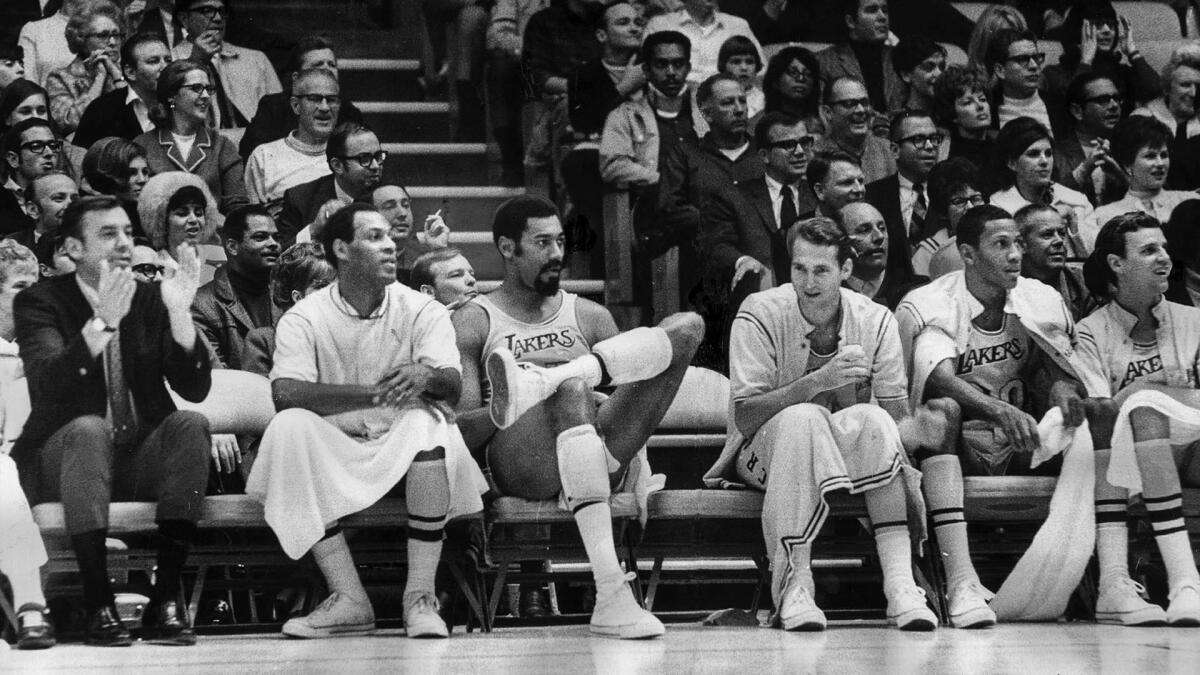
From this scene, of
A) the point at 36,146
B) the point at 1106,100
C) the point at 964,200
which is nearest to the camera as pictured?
the point at 36,146

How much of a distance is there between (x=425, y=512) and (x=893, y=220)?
9.55 feet

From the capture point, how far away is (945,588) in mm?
5973

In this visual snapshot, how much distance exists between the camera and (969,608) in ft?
18.7

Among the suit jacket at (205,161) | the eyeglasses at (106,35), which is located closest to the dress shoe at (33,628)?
the suit jacket at (205,161)

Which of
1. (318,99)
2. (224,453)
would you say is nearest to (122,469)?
(224,453)

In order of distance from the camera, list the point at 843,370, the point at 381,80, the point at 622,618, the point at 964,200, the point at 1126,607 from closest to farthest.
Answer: the point at 622,618, the point at 843,370, the point at 1126,607, the point at 964,200, the point at 381,80

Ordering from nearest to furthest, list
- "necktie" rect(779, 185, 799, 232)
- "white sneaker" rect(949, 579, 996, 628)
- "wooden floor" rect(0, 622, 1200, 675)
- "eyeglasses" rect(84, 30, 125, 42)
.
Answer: "wooden floor" rect(0, 622, 1200, 675)
"white sneaker" rect(949, 579, 996, 628)
"necktie" rect(779, 185, 799, 232)
"eyeglasses" rect(84, 30, 125, 42)

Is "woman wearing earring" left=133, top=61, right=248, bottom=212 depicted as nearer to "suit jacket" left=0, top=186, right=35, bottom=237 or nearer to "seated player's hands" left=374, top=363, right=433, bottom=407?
"suit jacket" left=0, top=186, right=35, bottom=237

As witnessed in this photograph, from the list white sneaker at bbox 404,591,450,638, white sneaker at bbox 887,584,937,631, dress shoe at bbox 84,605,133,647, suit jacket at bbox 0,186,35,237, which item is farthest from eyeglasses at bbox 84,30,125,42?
white sneaker at bbox 887,584,937,631

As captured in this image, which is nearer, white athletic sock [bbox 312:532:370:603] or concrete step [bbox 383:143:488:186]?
white athletic sock [bbox 312:532:370:603]

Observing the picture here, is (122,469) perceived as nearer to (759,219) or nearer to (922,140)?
(759,219)

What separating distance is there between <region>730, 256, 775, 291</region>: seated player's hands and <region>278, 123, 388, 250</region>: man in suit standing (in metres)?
1.44

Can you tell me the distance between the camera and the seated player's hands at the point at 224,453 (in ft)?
19.9

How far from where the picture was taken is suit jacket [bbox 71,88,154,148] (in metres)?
7.32
